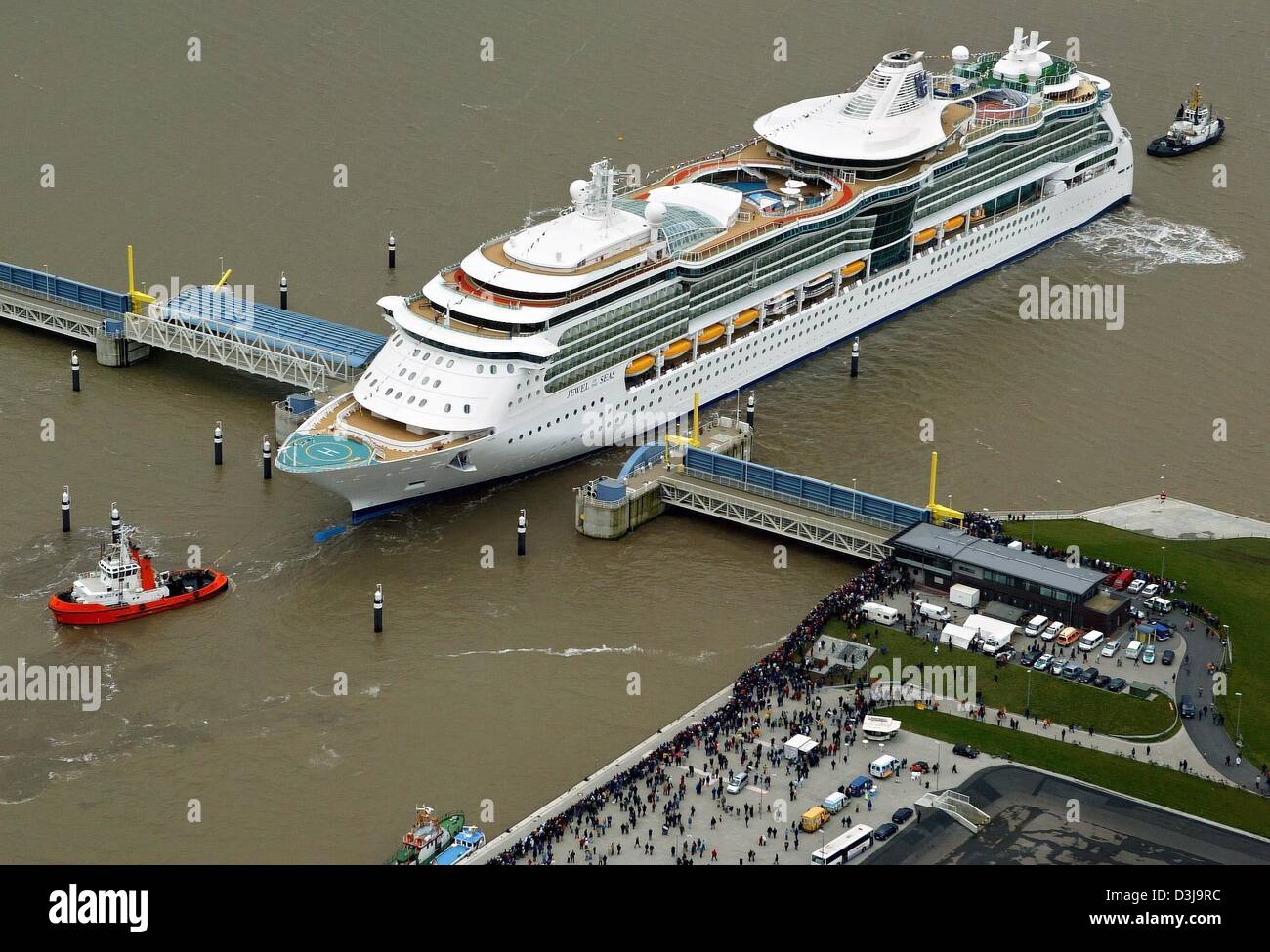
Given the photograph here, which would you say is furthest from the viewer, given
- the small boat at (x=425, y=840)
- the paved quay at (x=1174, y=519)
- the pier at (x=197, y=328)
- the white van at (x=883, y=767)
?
the pier at (x=197, y=328)

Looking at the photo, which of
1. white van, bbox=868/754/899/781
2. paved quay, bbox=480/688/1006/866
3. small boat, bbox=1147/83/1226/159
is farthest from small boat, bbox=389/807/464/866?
small boat, bbox=1147/83/1226/159

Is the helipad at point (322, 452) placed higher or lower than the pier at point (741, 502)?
higher

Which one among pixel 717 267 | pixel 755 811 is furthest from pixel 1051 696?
pixel 717 267

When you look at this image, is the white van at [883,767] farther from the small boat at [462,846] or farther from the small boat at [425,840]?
the small boat at [425,840]

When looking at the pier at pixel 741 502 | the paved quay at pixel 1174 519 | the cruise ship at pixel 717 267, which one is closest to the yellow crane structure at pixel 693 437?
the pier at pixel 741 502

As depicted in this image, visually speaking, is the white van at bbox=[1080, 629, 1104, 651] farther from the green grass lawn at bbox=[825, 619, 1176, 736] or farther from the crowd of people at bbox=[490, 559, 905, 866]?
the crowd of people at bbox=[490, 559, 905, 866]
